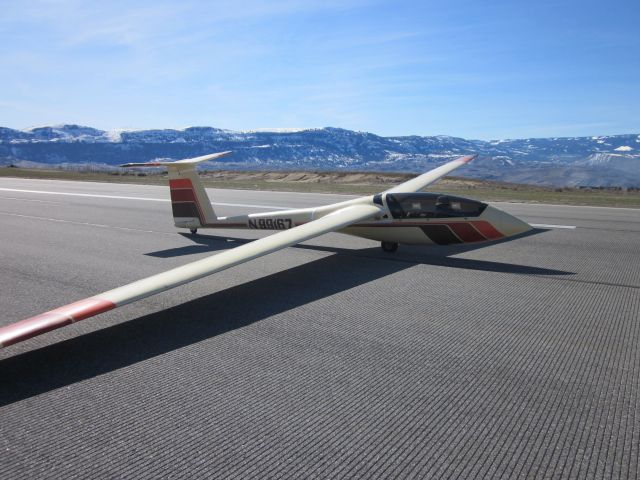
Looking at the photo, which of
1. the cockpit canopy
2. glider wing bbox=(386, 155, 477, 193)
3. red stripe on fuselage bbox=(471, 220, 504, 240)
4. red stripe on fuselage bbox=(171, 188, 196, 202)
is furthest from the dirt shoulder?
red stripe on fuselage bbox=(171, 188, 196, 202)

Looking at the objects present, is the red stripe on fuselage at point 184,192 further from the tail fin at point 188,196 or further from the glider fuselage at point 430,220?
the glider fuselage at point 430,220

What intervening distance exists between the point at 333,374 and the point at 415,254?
8496mm

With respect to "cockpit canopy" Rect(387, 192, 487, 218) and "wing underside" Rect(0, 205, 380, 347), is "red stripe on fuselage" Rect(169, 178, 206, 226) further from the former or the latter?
"cockpit canopy" Rect(387, 192, 487, 218)

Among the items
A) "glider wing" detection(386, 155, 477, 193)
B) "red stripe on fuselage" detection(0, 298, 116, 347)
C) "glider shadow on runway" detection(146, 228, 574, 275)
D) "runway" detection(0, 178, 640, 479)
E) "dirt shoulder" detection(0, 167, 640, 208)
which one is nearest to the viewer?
"runway" detection(0, 178, 640, 479)

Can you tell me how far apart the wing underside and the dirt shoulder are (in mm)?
22844

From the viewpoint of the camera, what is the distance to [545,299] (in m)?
9.81

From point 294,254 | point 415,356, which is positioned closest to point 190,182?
point 294,254

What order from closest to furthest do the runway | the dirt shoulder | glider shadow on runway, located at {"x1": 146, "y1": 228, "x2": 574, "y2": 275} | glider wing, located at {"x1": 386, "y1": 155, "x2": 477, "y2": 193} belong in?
the runway < glider shadow on runway, located at {"x1": 146, "y1": 228, "x2": 574, "y2": 275} < glider wing, located at {"x1": 386, "y1": 155, "x2": 477, "y2": 193} < the dirt shoulder

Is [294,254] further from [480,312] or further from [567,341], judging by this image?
[567,341]

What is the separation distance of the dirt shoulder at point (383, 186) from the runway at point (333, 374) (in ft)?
71.5

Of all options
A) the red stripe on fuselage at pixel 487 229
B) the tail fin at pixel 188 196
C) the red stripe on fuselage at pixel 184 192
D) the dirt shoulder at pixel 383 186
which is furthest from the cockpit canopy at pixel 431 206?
the dirt shoulder at pixel 383 186

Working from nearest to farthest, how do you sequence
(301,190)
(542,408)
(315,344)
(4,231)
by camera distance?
(542,408), (315,344), (4,231), (301,190)

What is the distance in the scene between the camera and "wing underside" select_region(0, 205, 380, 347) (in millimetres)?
6320

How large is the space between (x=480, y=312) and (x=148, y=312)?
6.06 meters
